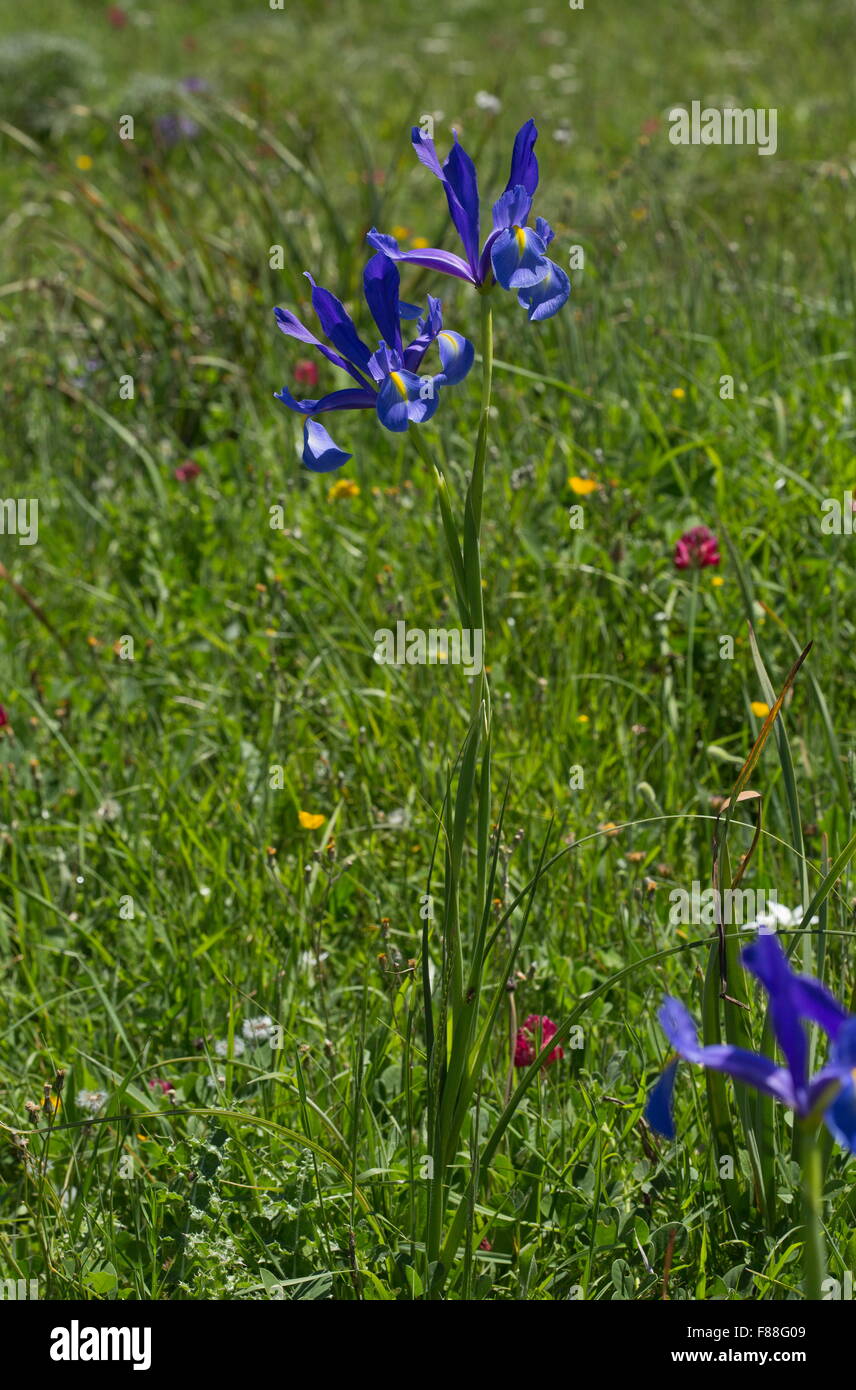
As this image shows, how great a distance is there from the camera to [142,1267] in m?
1.29

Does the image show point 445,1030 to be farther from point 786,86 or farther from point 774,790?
point 786,86

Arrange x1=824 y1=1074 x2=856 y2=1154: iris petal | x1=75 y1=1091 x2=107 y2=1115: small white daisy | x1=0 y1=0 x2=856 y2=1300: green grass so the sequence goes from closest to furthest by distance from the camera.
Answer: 1. x1=824 y1=1074 x2=856 y2=1154: iris petal
2. x1=0 y1=0 x2=856 y2=1300: green grass
3. x1=75 y1=1091 x2=107 y2=1115: small white daisy

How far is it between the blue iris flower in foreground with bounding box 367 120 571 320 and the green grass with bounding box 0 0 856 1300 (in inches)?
20.1

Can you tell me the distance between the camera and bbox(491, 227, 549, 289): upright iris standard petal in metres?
1.00

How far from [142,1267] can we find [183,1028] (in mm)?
421

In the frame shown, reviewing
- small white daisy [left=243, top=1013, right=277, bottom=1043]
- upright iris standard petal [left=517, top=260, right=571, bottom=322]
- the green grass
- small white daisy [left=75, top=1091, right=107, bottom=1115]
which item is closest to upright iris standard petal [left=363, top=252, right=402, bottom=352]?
upright iris standard petal [left=517, top=260, right=571, bottom=322]

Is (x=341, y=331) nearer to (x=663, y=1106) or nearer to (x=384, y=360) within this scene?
(x=384, y=360)

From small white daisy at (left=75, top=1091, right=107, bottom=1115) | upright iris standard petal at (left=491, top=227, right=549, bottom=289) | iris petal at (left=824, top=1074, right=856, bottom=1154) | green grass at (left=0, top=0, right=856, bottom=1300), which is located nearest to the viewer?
iris petal at (left=824, top=1074, right=856, bottom=1154)

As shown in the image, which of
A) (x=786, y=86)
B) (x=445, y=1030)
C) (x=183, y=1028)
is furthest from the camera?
(x=786, y=86)

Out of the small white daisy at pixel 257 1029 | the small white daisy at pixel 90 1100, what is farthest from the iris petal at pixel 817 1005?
the small white daisy at pixel 90 1100

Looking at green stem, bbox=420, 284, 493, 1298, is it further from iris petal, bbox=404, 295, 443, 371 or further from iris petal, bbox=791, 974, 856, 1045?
iris petal, bbox=791, 974, 856, 1045

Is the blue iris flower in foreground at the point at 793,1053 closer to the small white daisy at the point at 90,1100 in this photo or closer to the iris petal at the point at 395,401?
the iris petal at the point at 395,401

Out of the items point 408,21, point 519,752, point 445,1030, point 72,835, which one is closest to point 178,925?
point 72,835

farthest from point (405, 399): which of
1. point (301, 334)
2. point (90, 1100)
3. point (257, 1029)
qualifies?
point (90, 1100)
